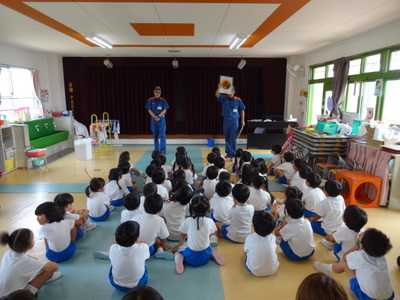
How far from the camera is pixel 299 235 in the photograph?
2631 mm

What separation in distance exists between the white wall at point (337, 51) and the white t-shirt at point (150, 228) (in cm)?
454

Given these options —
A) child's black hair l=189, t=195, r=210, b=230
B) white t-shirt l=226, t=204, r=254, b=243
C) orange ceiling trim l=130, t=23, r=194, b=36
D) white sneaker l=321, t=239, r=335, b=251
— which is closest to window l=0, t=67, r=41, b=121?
orange ceiling trim l=130, t=23, r=194, b=36

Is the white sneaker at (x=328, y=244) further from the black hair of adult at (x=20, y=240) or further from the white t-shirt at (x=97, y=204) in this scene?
the black hair of adult at (x=20, y=240)

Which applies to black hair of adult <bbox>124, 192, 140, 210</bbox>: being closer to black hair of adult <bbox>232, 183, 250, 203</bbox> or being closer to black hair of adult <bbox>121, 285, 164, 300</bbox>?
black hair of adult <bbox>232, 183, 250, 203</bbox>

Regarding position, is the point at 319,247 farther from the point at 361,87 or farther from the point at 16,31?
the point at 16,31

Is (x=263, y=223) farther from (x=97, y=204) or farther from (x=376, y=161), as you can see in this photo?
(x=376, y=161)

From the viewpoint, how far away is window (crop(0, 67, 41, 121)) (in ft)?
22.0

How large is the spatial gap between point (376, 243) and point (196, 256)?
4.75 feet

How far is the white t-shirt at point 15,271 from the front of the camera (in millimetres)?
1993

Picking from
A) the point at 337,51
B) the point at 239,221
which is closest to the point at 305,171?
the point at 239,221

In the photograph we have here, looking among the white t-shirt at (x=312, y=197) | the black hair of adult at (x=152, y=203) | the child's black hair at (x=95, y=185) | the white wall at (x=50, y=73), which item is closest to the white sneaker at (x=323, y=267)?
the white t-shirt at (x=312, y=197)

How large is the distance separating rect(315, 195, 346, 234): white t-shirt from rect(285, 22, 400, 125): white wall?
10.1ft

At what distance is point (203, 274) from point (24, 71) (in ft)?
24.7

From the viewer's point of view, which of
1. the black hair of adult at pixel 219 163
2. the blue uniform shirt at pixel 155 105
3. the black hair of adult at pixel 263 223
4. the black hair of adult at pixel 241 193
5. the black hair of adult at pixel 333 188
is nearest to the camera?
the black hair of adult at pixel 263 223
